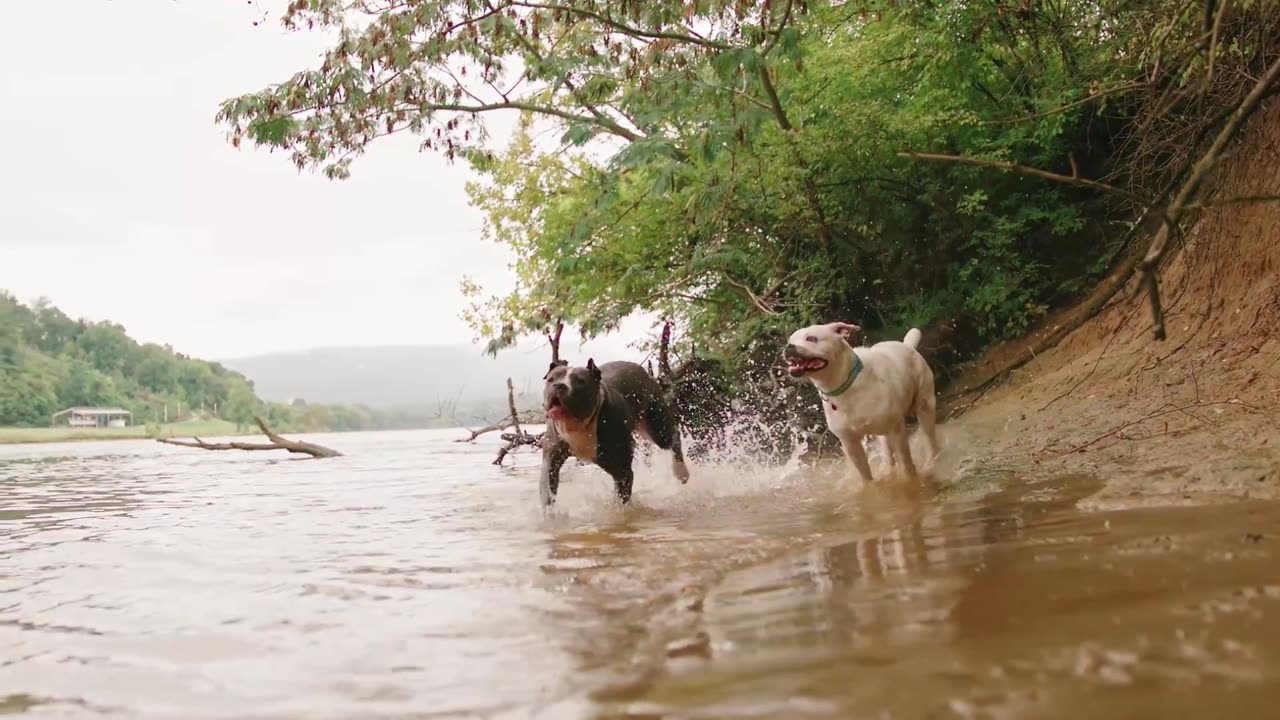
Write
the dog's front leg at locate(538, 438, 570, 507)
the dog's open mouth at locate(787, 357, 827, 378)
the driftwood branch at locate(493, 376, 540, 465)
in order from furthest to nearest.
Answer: the driftwood branch at locate(493, 376, 540, 465) < the dog's front leg at locate(538, 438, 570, 507) < the dog's open mouth at locate(787, 357, 827, 378)

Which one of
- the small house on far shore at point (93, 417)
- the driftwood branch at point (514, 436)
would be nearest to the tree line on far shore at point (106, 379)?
the small house on far shore at point (93, 417)

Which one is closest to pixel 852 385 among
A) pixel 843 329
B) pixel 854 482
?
pixel 843 329

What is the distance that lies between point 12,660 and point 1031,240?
1112 cm

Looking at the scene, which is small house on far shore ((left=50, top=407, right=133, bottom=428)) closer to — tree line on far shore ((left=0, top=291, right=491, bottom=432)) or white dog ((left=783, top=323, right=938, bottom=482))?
tree line on far shore ((left=0, top=291, right=491, bottom=432))

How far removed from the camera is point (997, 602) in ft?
7.20

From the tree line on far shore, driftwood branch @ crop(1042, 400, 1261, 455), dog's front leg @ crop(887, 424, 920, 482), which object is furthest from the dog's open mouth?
the tree line on far shore

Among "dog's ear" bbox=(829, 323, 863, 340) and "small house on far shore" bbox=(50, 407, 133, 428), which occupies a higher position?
"small house on far shore" bbox=(50, 407, 133, 428)

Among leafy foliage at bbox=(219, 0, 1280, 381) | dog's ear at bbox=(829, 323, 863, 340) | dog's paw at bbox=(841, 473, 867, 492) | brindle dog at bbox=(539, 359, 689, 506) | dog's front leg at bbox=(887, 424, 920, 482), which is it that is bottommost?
dog's paw at bbox=(841, 473, 867, 492)

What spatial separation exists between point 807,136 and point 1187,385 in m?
5.13

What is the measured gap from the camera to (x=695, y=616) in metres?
2.58

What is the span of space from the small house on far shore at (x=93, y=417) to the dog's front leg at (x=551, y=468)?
75114 millimetres

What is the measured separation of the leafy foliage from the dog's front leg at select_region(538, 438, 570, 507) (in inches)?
86.5

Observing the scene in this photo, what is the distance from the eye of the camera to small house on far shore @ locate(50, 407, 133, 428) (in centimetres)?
6838

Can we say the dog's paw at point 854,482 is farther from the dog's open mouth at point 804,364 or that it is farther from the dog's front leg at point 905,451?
the dog's open mouth at point 804,364
